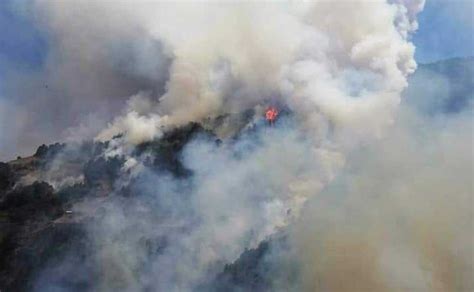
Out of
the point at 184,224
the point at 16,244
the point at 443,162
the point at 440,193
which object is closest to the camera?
the point at 440,193

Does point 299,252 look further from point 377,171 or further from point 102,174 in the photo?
point 102,174


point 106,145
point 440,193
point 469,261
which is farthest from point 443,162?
point 106,145

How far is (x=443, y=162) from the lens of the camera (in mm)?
28516

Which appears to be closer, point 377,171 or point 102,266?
point 377,171

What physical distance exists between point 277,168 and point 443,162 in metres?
8.61

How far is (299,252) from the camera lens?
26750mm

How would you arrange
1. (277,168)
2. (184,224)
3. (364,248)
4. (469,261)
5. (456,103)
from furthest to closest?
(456,103) → (184,224) → (277,168) → (364,248) → (469,261)

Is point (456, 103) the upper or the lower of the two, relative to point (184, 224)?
upper

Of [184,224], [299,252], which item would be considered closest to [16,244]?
[184,224]

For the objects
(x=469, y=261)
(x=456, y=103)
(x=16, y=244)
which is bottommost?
(x=469, y=261)

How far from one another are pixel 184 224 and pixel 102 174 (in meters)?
22.7

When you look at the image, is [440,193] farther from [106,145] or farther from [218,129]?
[106,145]

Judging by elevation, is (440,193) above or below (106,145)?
below

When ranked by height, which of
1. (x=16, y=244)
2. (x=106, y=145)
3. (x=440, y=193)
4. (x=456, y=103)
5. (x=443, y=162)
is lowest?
(x=440, y=193)
